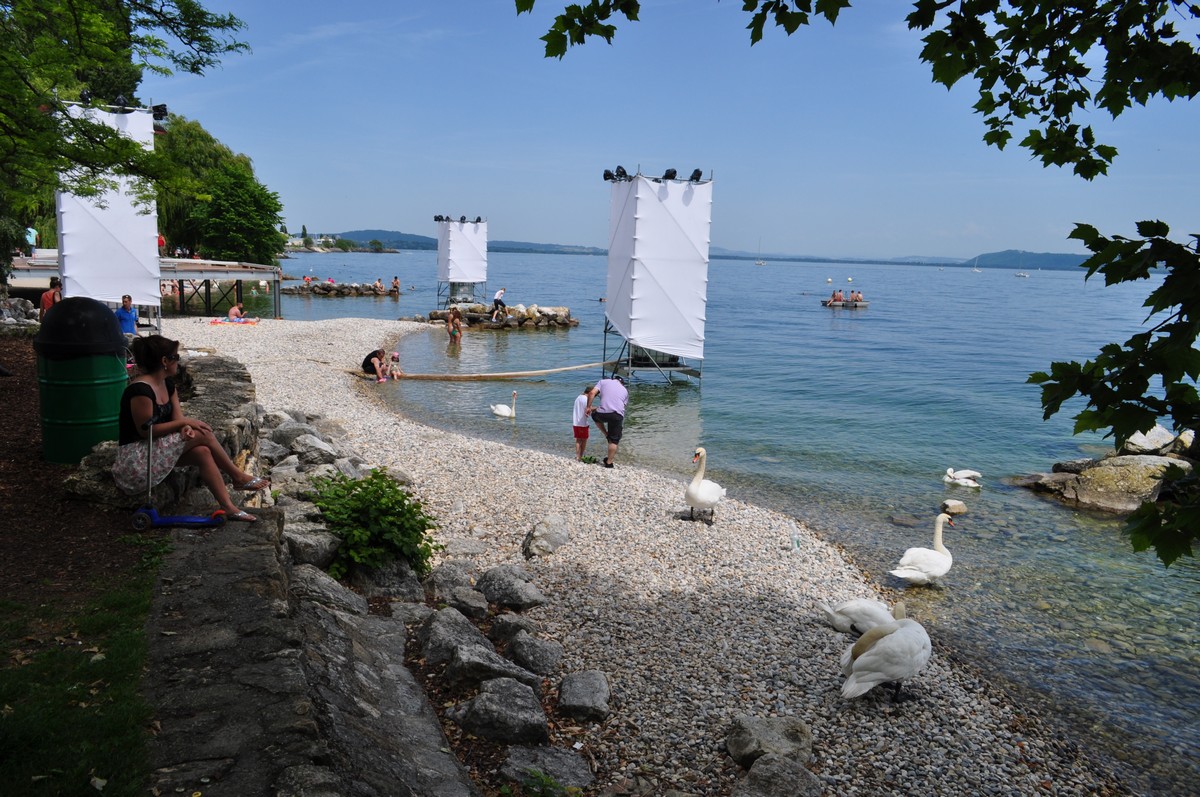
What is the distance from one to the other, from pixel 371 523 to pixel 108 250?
15127 millimetres

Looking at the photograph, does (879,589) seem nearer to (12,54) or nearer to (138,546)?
(138,546)

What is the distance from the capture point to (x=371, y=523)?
7.43 meters

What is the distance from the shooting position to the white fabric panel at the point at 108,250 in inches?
708

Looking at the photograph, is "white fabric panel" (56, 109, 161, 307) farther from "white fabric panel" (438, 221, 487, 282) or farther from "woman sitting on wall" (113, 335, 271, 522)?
"white fabric panel" (438, 221, 487, 282)

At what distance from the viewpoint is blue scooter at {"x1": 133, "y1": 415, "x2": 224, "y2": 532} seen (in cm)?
579

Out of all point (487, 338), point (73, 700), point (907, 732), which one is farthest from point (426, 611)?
point (487, 338)

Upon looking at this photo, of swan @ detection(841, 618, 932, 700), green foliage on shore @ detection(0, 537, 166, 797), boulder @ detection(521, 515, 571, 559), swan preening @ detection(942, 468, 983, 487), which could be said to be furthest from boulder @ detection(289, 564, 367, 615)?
swan preening @ detection(942, 468, 983, 487)

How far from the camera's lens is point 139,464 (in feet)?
19.8

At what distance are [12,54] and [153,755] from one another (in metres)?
6.42

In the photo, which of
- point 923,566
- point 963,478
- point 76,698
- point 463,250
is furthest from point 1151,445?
point 463,250

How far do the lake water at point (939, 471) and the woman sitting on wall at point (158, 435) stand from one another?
749cm

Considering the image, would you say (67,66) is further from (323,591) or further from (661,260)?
(661,260)

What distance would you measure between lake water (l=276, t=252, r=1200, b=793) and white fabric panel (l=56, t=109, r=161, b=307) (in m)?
6.79

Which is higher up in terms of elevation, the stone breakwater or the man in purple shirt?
the man in purple shirt
